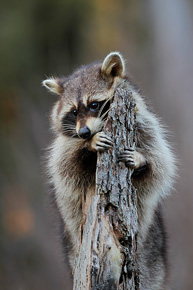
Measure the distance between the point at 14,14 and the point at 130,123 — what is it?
1169 cm

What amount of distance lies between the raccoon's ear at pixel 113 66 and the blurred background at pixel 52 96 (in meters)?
4.71

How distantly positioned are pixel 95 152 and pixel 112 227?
1.01 meters

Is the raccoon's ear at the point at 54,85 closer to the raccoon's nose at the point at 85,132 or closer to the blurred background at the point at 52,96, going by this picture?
the raccoon's nose at the point at 85,132

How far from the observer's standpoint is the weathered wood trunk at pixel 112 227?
3801mm

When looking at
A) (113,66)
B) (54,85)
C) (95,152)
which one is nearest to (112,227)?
(95,152)

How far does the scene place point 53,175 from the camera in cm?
540

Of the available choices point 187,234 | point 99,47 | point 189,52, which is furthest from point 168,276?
point 99,47

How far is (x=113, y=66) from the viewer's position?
518cm

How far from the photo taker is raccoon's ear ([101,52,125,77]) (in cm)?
511

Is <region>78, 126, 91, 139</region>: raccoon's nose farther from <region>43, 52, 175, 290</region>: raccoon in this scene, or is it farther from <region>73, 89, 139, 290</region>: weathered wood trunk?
<region>73, 89, 139, 290</region>: weathered wood trunk

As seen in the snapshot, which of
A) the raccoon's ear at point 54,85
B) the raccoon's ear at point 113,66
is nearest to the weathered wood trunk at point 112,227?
the raccoon's ear at point 113,66

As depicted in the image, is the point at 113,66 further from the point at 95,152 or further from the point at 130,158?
the point at 130,158

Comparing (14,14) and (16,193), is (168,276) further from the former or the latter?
(14,14)

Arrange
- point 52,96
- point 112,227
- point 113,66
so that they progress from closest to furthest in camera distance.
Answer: point 112,227 < point 113,66 < point 52,96
